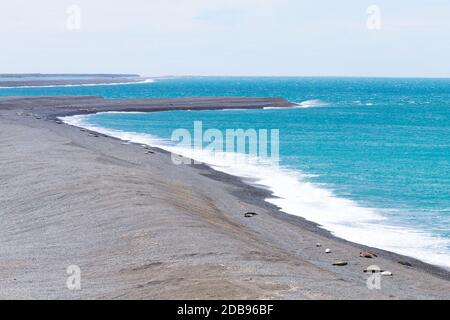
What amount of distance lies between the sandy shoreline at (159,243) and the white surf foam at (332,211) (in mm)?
924

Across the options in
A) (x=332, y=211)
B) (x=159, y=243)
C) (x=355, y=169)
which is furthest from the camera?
(x=355, y=169)

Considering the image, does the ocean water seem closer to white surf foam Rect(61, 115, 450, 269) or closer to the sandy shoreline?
white surf foam Rect(61, 115, 450, 269)

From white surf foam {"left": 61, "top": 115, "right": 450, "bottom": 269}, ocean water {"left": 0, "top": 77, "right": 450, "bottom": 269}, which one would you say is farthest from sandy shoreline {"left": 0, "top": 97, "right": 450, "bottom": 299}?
ocean water {"left": 0, "top": 77, "right": 450, "bottom": 269}

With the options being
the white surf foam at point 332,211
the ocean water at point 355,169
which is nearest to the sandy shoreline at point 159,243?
the white surf foam at point 332,211

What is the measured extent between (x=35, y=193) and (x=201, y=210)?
596 centimetres

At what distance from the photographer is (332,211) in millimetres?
30047

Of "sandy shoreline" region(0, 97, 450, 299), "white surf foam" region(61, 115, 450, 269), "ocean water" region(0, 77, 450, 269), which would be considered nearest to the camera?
"sandy shoreline" region(0, 97, 450, 299)

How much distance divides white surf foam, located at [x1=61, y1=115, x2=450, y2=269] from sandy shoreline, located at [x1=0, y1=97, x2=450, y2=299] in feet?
3.03

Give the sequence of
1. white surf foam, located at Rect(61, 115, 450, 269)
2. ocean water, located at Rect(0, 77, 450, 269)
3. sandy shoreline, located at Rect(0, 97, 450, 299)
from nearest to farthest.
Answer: sandy shoreline, located at Rect(0, 97, 450, 299), white surf foam, located at Rect(61, 115, 450, 269), ocean water, located at Rect(0, 77, 450, 269)

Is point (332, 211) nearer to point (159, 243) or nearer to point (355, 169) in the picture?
point (159, 243)

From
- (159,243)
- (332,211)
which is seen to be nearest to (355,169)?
(332,211)

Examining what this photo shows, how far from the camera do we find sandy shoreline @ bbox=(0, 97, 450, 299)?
15.1 meters

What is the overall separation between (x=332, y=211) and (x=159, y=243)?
1281cm
